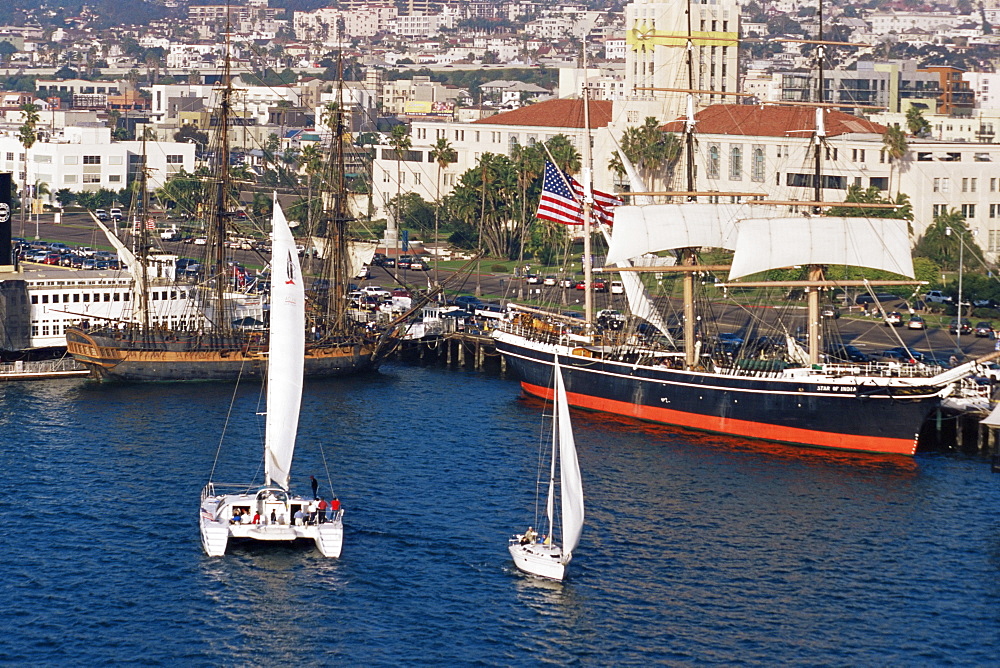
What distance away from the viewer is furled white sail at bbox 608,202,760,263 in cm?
10088

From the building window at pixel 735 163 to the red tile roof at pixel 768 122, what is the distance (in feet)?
5.15

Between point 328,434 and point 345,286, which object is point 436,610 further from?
point 345,286

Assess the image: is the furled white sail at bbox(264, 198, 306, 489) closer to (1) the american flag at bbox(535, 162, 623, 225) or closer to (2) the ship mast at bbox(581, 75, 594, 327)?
(1) the american flag at bbox(535, 162, 623, 225)

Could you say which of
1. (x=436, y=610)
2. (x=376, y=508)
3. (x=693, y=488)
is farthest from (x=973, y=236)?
(x=436, y=610)

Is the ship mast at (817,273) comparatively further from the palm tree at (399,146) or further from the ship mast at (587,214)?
the palm tree at (399,146)

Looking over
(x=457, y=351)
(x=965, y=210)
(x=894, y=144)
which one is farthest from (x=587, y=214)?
(x=965, y=210)

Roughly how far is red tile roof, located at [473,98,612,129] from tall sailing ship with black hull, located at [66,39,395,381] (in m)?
64.0

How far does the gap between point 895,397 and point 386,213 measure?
100 metres

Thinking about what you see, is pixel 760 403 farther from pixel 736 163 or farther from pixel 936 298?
pixel 736 163

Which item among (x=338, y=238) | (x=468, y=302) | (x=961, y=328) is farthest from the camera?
(x=468, y=302)

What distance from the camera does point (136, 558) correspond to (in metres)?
68.4

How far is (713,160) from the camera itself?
15700 cm

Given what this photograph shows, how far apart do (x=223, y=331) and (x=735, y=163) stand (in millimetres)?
62229

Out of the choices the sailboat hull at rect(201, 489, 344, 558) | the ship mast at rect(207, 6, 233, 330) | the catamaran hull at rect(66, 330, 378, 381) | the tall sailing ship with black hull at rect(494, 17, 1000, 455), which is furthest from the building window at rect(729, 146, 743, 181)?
the sailboat hull at rect(201, 489, 344, 558)
